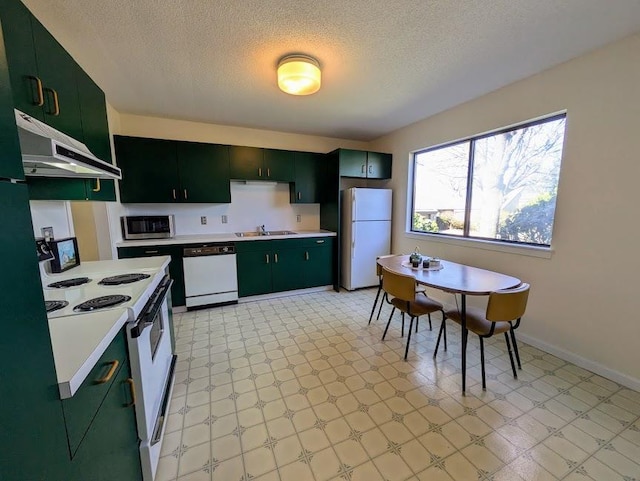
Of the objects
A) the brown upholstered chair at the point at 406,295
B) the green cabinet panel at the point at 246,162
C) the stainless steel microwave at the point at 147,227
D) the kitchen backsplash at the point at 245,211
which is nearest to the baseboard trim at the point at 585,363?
the brown upholstered chair at the point at 406,295

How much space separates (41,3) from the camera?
154 centimetres

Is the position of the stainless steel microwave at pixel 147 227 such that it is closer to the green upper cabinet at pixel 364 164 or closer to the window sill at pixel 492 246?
the green upper cabinet at pixel 364 164

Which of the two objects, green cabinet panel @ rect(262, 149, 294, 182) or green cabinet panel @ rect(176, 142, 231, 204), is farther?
green cabinet panel @ rect(262, 149, 294, 182)

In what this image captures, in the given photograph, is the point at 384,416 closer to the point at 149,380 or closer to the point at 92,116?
the point at 149,380

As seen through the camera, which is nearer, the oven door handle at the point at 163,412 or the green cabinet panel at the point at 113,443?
the green cabinet panel at the point at 113,443

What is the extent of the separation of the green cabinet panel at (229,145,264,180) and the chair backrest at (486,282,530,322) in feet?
10.4

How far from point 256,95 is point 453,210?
8.88 feet

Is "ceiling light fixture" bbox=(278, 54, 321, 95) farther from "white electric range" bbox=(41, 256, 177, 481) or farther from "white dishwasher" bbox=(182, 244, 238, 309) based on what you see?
"white dishwasher" bbox=(182, 244, 238, 309)

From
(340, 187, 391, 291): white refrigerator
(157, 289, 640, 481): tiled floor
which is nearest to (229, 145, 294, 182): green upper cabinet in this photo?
(340, 187, 391, 291): white refrigerator

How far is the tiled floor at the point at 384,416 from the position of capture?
4.63 ft

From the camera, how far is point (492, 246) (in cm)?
286

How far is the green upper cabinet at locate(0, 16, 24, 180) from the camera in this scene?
549mm

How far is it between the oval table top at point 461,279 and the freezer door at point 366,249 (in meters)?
1.31

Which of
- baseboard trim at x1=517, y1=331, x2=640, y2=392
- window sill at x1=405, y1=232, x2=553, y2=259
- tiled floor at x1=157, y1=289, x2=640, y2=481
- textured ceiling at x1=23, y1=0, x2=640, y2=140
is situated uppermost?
textured ceiling at x1=23, y1=0, x2=640, y2=140
